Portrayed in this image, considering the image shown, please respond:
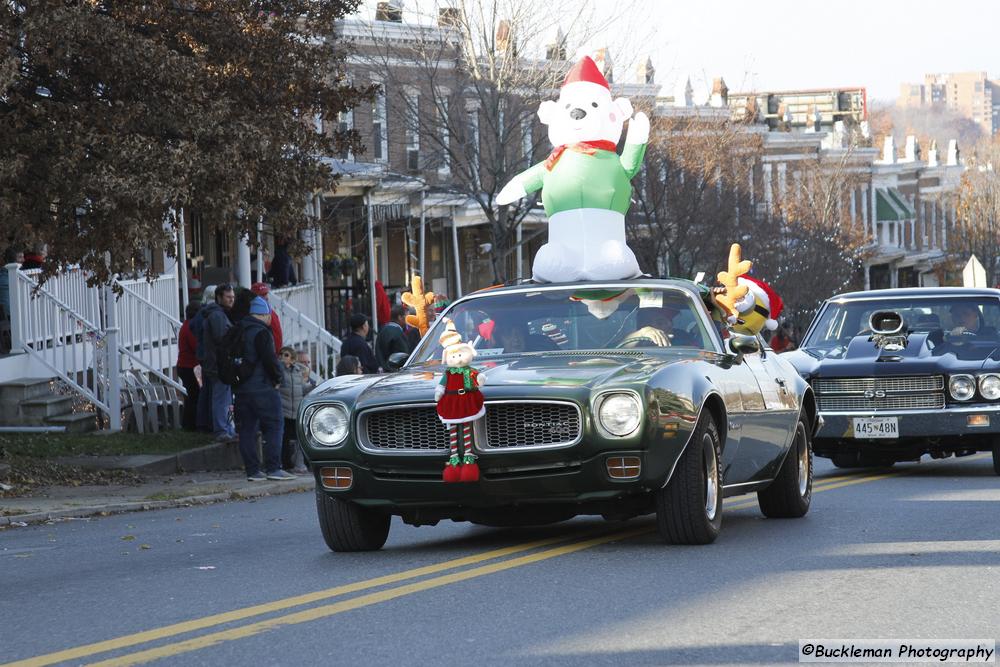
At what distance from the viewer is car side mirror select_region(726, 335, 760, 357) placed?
10.3 meters

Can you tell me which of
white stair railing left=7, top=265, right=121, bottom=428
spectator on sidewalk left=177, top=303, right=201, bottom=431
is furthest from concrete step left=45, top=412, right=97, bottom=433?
spectator on sidewalk left=177, top=303, right=201, bottom=431

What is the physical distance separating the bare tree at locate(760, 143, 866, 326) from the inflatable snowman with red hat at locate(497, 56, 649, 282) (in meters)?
26.3

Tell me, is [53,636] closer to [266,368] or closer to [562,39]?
[266,368]

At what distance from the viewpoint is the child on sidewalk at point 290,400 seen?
1817 cm

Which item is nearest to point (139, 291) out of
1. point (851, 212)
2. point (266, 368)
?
point (266, 368)

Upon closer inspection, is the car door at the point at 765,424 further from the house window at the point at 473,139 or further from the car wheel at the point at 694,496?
the house window at the point at 473,139

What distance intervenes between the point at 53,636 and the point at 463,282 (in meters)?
35.6

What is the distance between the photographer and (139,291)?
22.6m

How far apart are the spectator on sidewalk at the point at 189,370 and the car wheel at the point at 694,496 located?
11.6 m

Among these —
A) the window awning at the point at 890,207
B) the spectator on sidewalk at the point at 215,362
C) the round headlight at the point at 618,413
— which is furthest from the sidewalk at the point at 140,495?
the window awning at the point at 890,207

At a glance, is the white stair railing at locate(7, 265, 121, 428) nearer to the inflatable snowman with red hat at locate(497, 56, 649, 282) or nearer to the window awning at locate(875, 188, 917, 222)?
the inflatable snowman with red hat at locate(497, 56, 649, 282)

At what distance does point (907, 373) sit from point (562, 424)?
23.6ft

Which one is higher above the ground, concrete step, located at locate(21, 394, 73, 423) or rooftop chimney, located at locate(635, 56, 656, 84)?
rooftop chimney, located at locate(635, 56, 656, 84)

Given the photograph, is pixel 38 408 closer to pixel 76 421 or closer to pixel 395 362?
pixel 76 421
